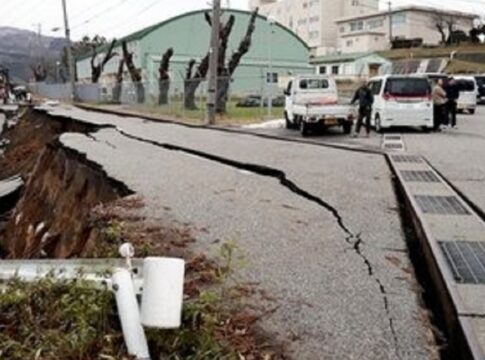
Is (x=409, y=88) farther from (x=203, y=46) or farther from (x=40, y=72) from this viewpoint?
(x=40, y=72)

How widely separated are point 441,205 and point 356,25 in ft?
324

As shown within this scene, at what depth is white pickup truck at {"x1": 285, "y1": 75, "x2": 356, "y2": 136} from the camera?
21.9 m

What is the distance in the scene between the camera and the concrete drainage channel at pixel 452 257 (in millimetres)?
4293

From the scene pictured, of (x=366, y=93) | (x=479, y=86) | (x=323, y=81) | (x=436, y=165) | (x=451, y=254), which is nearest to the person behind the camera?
(x=451, y=254)

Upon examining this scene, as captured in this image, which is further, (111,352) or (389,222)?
(389,222)

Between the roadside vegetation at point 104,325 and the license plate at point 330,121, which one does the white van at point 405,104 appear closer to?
the license plate at point 330,121

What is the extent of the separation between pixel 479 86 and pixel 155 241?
138ft

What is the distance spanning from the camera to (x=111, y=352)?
138 inches

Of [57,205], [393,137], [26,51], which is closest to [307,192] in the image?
[57,205]

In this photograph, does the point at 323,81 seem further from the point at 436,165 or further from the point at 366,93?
the point at 436,165

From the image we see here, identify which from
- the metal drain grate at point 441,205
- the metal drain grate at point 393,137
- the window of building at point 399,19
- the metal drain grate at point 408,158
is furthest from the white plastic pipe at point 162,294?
the window of building at point 399,19

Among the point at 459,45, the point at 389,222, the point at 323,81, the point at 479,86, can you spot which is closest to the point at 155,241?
the point at 389,222

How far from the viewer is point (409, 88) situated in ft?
75.9

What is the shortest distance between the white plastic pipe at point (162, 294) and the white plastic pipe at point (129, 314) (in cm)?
7
